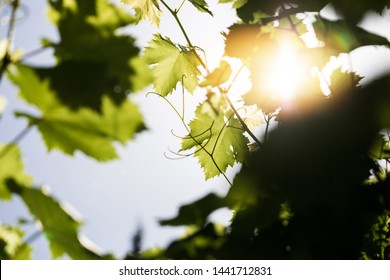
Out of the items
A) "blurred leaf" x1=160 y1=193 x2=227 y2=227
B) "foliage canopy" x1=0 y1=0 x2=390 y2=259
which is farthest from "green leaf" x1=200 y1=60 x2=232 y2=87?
"blurred leaf" x1=160 y1=193 x2=227 y2=227

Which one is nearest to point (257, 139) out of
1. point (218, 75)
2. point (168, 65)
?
point (218, 75)

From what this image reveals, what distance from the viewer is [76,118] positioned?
71 cm

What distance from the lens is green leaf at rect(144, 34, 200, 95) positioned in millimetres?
1887

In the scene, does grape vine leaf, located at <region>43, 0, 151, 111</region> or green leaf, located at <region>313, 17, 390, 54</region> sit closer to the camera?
grape vine leaf, located at <region>43, 0, 151, 111</region>

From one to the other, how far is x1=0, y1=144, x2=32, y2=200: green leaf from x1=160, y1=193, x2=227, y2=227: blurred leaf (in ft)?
1.05

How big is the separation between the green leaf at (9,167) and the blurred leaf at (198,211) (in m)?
0.32

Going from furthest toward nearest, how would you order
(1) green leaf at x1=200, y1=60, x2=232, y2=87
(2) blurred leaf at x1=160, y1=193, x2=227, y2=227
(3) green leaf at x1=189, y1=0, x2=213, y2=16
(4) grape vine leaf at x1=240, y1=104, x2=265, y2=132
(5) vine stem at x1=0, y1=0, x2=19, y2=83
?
(4) grape vine leaf at x1=240, y1=104, x2=265, y2=132 < (3) green leaf at x1=189, y1=0, x2=213, y2=16 < (1) green leaf at x1=200, y1=60, x2=232, y2=87 < (2) blurred leaf at x1=160, y1=193, x2=227, y2=227 < (5) vine stem at x1=0, y1=0, x2=19, y2=83

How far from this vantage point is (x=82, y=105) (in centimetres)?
67

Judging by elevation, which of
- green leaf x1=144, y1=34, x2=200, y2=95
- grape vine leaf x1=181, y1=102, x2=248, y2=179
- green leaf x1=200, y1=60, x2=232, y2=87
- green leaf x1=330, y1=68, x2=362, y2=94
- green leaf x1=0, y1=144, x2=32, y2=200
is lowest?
grape vine leaf x1=181, y1=102, x2=248, y2=179

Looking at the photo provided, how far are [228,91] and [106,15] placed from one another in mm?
699

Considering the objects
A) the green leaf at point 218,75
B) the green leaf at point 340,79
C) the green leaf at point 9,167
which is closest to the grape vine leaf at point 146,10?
the green leaf at point 218,75

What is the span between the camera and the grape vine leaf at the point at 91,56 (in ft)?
2.18

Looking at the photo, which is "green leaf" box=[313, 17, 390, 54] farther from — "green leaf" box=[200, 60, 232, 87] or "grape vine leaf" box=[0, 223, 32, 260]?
"grape vine leaf" box=[0, 223, 32, 260]

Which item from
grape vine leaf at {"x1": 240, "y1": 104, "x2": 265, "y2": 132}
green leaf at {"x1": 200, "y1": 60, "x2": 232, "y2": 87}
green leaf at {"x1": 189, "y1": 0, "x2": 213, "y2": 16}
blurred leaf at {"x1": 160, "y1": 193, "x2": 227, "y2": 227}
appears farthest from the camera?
grape vine leaf at {"x1": 240, "y1": 104, "x2": 265, "y2": 132}
